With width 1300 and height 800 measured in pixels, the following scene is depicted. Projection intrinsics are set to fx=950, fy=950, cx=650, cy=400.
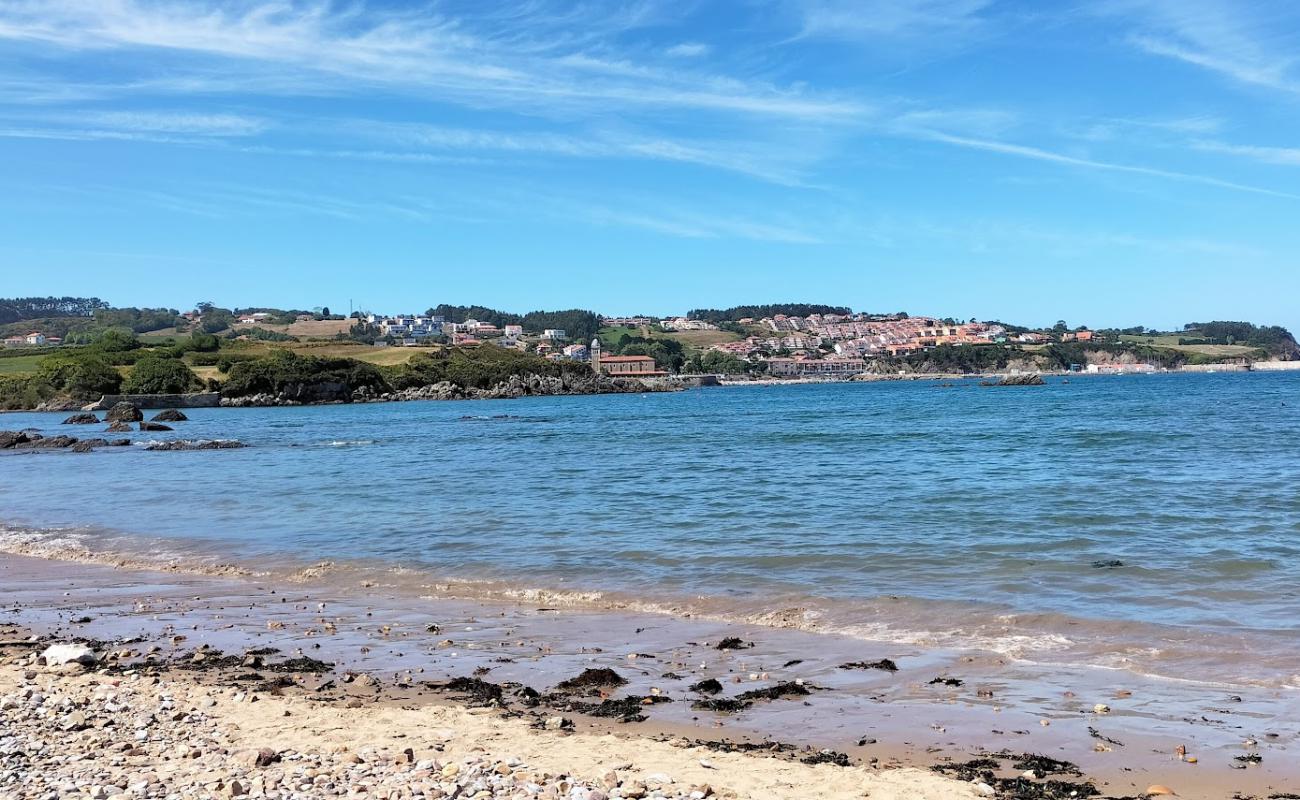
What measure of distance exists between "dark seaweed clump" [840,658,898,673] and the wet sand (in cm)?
9

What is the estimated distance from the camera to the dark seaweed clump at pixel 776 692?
25.2 ft

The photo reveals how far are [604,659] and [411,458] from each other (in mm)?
28887

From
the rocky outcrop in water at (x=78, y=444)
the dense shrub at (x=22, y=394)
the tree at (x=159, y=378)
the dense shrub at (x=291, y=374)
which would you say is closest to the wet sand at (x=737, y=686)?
the rocky outcrop in water at (x=78, y=444)

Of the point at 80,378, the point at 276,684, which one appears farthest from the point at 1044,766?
the point at 80,378

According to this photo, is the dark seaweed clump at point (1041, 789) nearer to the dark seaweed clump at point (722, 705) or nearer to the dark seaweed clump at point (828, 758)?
the dark seaweed clump at point (828, 758)

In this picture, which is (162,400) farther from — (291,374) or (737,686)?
(737,686)

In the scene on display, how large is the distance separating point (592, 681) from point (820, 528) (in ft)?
30.6

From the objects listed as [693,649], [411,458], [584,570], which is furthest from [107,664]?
[411,458]

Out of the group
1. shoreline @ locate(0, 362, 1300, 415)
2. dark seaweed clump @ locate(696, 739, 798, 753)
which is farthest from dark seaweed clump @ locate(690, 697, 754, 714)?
shoreline @ locate(0, 362, 1300, 415)

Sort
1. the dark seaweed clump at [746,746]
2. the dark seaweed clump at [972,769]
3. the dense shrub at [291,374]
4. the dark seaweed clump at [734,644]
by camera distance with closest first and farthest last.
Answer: the dark seaweed clump at [972,769] < the dark seaweed clump at [746,746] < the dark seaweed clump at [734,644] < the dense shrub at [291,374]

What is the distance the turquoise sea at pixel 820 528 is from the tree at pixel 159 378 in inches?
2555

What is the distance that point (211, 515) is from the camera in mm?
20906

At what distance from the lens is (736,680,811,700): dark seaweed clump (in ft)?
25.2

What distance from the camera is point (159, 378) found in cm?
9919
